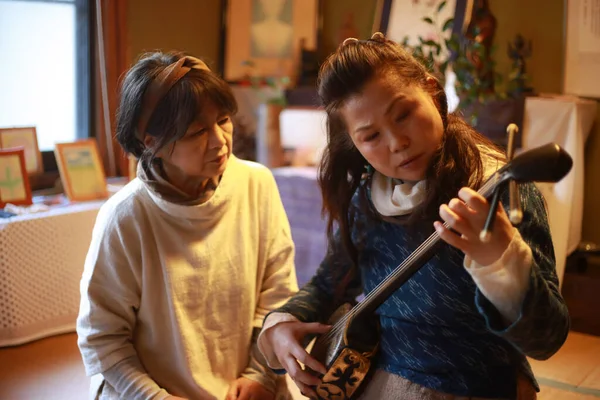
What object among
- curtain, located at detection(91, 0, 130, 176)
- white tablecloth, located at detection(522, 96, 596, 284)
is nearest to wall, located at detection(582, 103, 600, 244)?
white tablecloth, located at detection(522, 96, 596, 284)

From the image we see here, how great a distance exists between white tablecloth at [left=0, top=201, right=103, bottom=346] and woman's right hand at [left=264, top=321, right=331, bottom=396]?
63.1 inches

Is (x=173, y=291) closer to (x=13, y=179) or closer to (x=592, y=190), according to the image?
(x=13, y=179)

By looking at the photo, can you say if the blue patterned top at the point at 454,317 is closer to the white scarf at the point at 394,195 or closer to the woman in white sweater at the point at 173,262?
the white scarf at the point at 394,195

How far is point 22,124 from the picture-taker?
3.25 metres

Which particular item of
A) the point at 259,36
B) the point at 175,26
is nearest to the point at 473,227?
the point at 175,26

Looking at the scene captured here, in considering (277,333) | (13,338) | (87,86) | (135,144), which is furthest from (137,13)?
(277,333)

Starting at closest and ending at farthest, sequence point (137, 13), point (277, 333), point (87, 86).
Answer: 1. point (277, 333)
2. point (87, 86)
3. point (137, 13)

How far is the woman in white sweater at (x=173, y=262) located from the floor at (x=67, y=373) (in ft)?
2.72

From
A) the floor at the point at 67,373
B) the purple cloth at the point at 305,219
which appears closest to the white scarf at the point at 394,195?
the floor at the point at 67,373

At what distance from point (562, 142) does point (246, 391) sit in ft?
7.48

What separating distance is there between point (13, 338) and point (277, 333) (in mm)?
1685

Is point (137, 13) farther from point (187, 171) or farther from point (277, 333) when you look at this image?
point (277, 333)

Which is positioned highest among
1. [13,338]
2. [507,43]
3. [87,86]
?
[507,43]

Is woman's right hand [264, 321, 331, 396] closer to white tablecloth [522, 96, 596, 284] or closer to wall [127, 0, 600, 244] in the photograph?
white tablecloth [522, 96, 596, 284]
